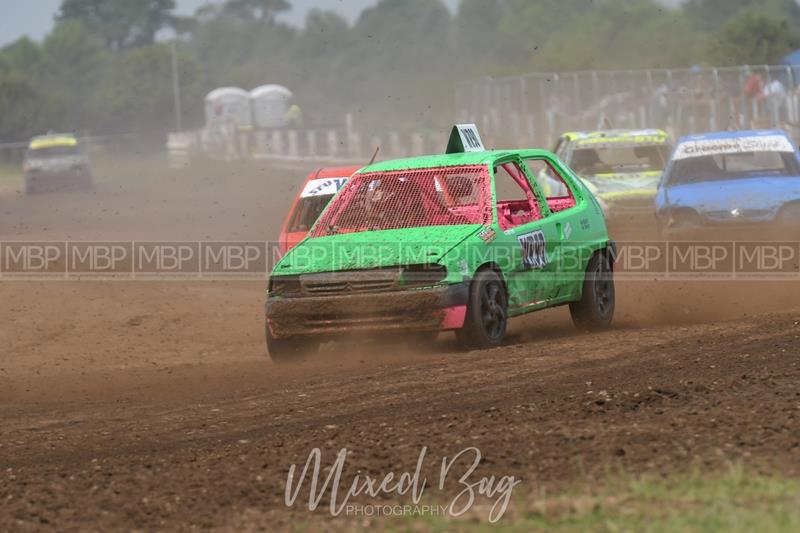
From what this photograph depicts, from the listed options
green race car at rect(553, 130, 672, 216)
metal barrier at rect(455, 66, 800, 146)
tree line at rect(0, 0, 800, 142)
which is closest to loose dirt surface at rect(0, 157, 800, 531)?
green race car at rect(553, 130, 672, 216)

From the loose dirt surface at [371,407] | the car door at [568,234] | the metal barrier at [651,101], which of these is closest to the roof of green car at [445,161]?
the car door at [568,234]

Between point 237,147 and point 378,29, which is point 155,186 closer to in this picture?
point 237,147

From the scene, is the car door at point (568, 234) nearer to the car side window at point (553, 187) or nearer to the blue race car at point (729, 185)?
the car side window at point (553, 187)

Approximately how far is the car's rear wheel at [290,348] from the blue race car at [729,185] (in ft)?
21.3

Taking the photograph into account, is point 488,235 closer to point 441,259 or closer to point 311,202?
point 441,259

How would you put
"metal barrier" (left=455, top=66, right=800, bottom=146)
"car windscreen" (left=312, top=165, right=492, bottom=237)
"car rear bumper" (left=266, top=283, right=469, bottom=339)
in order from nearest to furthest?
"car rear bumper" (left=266, top=283, right=469, bottom=339) < "car windscreen" (left=312, top=165, right=492, bottom=237) < "metal barrier" (left=455, top=66, right=800, bottom=146)

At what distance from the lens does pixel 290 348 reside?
9453mm

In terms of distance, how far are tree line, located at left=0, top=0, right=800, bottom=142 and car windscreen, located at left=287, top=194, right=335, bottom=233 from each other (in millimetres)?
31765

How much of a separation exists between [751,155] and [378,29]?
52.4 metres

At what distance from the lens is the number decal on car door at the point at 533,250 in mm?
9641

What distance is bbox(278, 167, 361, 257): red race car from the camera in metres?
12.3

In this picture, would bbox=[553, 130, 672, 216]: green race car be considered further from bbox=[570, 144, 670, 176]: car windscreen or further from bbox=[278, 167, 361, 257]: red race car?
bbox=[278, 167, 361, 257]: red race car

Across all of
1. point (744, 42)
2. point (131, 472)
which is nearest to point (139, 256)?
point (131, 472)

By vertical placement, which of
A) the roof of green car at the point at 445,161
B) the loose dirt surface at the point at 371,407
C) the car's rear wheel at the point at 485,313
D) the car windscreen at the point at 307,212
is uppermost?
the roof of green car at the point at 445,161
